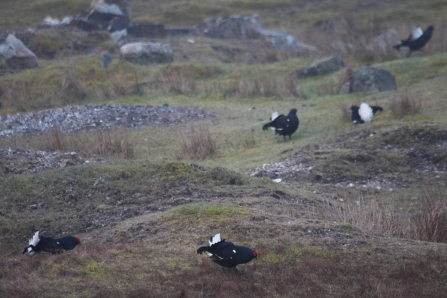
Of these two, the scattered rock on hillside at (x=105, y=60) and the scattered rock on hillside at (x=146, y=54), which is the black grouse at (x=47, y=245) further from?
the scattered rock on hillside at (x=146, y=54)

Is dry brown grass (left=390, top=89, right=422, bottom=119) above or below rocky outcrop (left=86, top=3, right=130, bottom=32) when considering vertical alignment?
below

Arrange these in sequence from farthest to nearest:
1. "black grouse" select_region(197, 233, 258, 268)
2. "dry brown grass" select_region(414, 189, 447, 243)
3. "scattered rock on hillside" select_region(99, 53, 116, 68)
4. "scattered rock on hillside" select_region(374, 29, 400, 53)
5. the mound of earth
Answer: "scattered rock on hillside" select_region(374, 29, 400, 53)
"scattered rock on hillside" select_region(99, 53, 116, 68)
the mound of earth
"dry brown grass" select_region(414, 189, 447, 243)
"black grouse" select_region(197, 233, 258, 268)

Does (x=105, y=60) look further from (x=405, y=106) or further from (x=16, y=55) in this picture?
(x=405, y=106)

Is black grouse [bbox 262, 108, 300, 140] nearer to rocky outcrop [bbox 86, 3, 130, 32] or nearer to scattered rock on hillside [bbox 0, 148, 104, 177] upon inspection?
scattered rock on hillside [bbox 0, 148, 104, 177]

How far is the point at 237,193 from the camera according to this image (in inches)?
388

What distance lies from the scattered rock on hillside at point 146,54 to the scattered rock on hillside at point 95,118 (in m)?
8.38

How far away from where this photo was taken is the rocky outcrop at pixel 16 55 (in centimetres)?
2681

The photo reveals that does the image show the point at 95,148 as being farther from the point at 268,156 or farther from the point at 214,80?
the point at 214,80

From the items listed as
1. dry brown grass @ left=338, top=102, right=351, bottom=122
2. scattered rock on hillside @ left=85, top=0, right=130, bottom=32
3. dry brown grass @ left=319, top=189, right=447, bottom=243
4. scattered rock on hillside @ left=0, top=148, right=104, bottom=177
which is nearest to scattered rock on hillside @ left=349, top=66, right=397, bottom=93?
dry brown grass @ left=338, top=102, right=351, bottom=122

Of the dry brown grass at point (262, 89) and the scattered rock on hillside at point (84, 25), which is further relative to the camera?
the scattered rock on hillside at point (84, 25)

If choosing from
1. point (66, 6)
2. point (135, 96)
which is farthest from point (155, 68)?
point (66, 6)

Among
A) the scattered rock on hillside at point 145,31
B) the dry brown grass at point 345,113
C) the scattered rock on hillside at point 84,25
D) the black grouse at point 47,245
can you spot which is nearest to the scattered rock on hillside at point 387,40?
the dry brown grass at point 345,113

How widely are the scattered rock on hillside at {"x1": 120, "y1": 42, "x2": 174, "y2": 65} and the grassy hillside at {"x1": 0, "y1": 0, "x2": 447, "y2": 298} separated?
2.36 metres

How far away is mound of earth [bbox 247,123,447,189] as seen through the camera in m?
12.6
